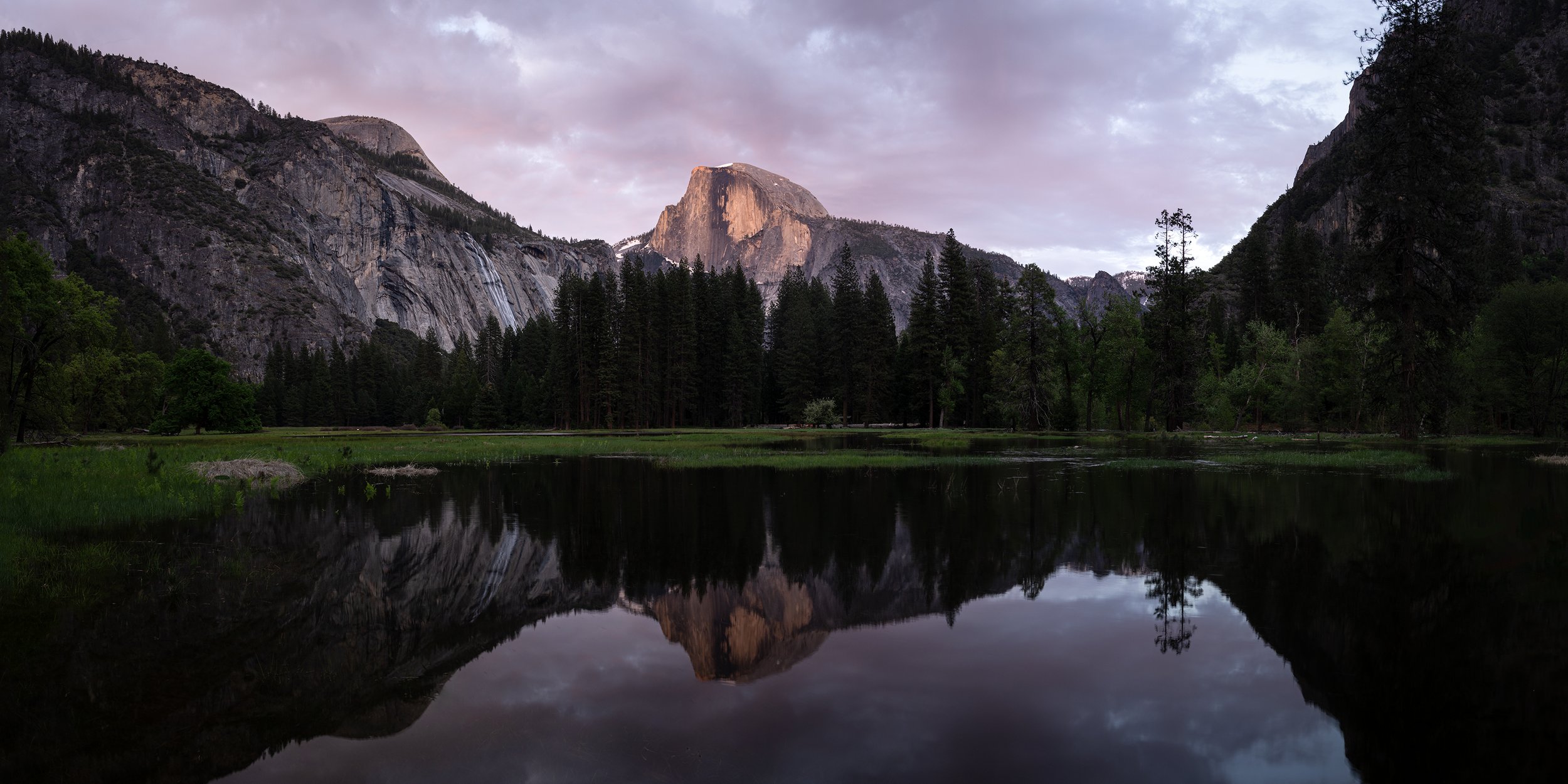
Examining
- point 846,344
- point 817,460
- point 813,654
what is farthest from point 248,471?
point 846,344

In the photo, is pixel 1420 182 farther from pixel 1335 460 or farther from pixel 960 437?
pixel 960 437

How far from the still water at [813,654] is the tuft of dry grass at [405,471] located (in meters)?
12.7

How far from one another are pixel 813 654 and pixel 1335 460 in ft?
109

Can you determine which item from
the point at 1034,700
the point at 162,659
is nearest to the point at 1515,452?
the point at 1034,700

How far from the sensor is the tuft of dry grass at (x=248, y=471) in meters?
25.4

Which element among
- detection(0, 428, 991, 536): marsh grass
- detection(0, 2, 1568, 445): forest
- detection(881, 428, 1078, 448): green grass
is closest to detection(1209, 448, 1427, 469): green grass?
detection(0, 2, 1568, 445): forest

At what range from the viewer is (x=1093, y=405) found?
79.1 meters

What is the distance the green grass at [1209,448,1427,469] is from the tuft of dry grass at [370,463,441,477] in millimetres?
34127

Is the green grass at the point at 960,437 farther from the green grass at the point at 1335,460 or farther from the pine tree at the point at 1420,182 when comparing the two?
the pine tree at the point at 1420,182

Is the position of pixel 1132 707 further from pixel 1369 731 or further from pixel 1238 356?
pixel 1238 356

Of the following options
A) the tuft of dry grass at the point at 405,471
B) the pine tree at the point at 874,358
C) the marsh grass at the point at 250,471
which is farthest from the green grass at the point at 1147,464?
the pine tree at the point at 874,358

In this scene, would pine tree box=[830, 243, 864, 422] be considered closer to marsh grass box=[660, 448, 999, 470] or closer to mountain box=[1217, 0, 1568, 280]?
marsh grass box=[660, 448, 999, 470]

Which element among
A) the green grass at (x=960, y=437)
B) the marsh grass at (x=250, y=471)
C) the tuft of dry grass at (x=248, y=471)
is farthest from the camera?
the green grass at (x=960, y=437)

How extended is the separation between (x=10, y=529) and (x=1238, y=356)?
105668mm
